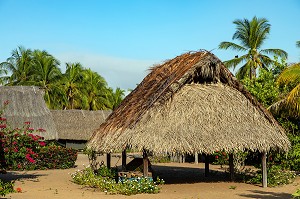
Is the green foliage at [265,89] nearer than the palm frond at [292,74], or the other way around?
the palm frond at [292,74]

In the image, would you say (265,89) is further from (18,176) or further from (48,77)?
(48,77)

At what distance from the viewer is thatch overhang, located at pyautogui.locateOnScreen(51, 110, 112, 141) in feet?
117

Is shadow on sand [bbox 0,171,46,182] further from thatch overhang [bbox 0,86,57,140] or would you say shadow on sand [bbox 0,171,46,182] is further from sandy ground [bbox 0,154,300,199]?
thatch overhang [bbox 0,86,57,140]

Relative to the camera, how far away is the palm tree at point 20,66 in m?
39.6

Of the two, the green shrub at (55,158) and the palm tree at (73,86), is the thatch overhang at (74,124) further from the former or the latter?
the green shrub at (55,158)

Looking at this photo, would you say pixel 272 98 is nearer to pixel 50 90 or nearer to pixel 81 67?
pixel 50 90

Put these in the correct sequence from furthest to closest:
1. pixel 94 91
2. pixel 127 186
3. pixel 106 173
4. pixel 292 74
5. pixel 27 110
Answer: pixel 94 91 < pixel 27 110 < pixel 292 74 < pixel 106 173 < pixel 127 186

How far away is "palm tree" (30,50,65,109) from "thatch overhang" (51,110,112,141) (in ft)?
13.3

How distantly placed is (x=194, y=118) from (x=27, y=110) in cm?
1288

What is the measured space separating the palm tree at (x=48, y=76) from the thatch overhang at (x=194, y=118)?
24513mm

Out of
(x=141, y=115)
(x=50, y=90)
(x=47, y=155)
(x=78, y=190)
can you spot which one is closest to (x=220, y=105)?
(x=141, y=115)

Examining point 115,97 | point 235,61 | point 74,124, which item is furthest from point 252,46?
point 115,97

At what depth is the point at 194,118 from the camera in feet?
47.9

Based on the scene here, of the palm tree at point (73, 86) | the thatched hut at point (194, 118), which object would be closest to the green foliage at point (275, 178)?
the thatched hut at point (194, 118)
